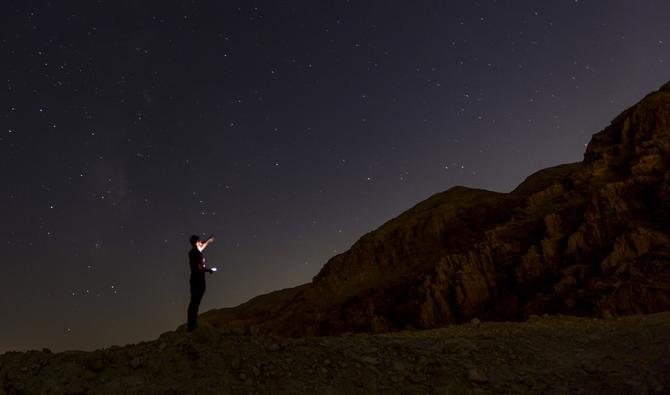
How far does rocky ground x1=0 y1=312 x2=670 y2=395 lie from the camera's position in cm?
800

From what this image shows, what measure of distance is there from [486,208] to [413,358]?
55.2 meters

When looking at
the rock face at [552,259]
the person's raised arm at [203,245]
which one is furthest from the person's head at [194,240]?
the rock face at [552,259]

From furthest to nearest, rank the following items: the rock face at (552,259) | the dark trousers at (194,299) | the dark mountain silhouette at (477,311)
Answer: the rock face at (552,259) → the dark trousers at (194,299) → the dark mountain silhouette at (477,311)

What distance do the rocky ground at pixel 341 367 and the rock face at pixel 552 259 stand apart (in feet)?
37.3

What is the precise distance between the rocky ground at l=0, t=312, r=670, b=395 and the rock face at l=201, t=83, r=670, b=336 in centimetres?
1138

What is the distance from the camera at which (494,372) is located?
962 centimetres

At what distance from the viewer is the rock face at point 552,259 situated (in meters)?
29.0

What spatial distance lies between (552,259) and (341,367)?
31.9 meters

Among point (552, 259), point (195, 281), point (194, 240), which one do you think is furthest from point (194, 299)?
point (552, 259)

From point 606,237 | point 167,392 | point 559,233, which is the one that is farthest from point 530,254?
point 167,392

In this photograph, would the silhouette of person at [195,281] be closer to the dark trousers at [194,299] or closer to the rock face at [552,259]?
the dark trousers at [194,299]

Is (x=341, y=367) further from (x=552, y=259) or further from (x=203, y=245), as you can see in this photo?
(x=552, y=259)

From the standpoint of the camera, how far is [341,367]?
29.9 feet

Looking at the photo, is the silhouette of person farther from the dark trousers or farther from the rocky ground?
the rocky ground
